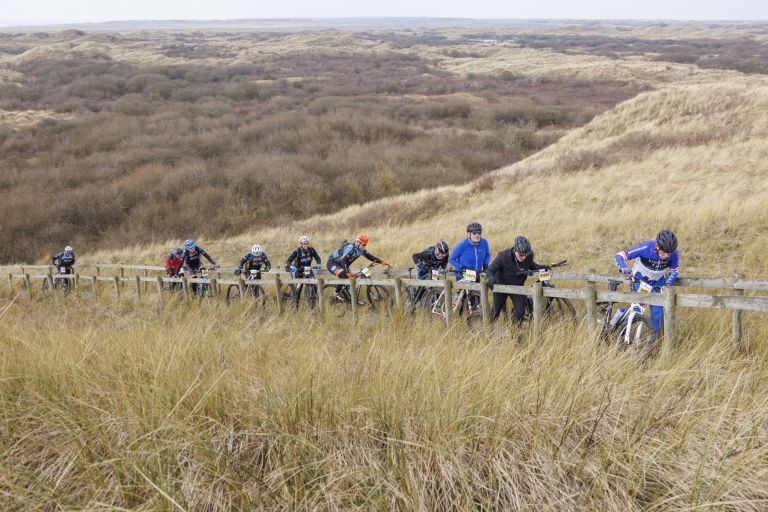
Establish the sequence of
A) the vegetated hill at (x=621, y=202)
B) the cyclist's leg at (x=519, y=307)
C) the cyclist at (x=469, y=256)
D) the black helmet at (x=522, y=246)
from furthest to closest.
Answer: the vegetated hill at (x=621, y=202) → the cyclist at (x=469, y=256) → the cyclist's leg at (x=519, y=307) → the black helmet at (x=522, y=246)

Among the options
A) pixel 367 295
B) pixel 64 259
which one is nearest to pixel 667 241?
pixel 367 295

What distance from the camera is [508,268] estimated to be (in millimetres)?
7559

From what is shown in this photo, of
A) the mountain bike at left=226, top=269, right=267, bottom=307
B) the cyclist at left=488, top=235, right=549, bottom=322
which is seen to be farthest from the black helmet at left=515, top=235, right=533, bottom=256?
the mountain bike at left=226, top=269, right=267, bottom=307

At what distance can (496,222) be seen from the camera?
1805 cm

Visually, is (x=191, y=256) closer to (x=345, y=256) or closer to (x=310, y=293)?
(x=310, y=293)

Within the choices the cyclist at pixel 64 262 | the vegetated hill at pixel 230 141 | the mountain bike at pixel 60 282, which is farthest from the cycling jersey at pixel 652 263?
the vegetated hill at pixel 230 141

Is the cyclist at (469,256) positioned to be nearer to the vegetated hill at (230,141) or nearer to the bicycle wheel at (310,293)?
the bicycle wheel at (310,293)

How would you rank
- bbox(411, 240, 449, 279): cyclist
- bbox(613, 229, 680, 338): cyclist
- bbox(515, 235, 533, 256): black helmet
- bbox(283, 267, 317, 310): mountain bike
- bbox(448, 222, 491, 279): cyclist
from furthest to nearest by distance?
bbox(283, 267, 317, 310): mountain bike
bbox(411, 240, 449, 279): cyclist
bbox(448, 222, 491, 279): cyclist
bbox(515, 235, 533, 256): black helmet
bbox(613, 229, 680, 338): cyclist

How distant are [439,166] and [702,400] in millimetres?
29551

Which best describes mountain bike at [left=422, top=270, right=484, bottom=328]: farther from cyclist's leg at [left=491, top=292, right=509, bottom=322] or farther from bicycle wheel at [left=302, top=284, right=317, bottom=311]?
bicycle wheel at [left=302, top=284, right=317, bottom=311]

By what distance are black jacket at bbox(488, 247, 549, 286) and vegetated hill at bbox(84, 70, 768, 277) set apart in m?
4.07

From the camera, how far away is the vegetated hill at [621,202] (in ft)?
40.8

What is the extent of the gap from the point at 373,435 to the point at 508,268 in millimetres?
4885

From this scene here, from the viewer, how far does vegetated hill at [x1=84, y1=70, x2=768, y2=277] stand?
12422mm
